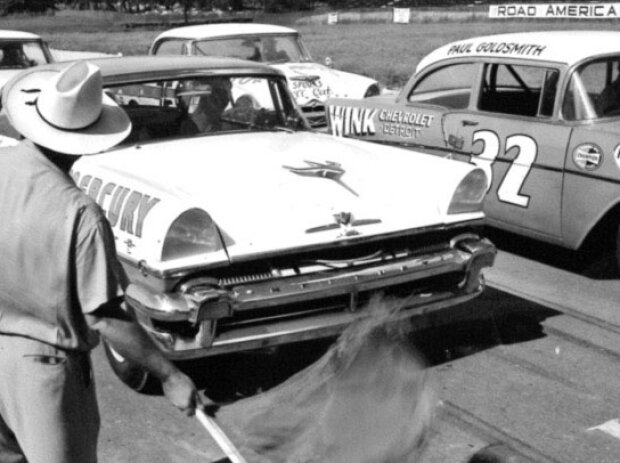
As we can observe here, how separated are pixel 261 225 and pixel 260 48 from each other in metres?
7.68

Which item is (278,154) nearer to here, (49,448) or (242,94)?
(242,94)

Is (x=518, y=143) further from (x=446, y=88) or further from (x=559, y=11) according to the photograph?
(x=559, y=11)

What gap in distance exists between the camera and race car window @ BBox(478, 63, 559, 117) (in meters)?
6.90

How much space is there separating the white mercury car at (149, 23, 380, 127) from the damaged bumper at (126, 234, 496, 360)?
21.3ft

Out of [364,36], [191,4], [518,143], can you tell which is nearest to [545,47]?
[518,143]

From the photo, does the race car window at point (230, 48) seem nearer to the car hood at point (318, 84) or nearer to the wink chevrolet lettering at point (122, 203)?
the car hood at point (318, 84)

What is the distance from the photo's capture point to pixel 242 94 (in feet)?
19.7

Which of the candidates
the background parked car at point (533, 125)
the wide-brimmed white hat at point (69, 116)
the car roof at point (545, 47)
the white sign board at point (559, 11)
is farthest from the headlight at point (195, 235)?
the white sign board at point (559, 11)

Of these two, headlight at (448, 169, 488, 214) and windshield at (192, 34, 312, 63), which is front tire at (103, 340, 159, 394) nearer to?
headlight at (448, 169, 488, 214)

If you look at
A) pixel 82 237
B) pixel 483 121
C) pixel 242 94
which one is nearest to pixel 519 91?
pixel 483 121

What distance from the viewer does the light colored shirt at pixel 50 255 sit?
2.52 m

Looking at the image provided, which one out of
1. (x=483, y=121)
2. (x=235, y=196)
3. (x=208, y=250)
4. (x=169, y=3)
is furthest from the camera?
(x=169, y=3)

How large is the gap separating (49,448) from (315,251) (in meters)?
2.11

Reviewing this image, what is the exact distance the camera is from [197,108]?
586cm
